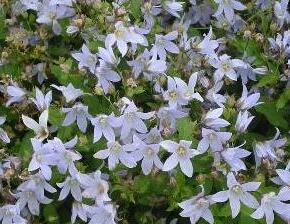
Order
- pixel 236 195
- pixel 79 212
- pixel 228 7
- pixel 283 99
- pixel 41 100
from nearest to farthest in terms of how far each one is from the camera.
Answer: pixel 236 195
pixel 79 212
pixel 41 100
pixel 283 99
pixel 228 7

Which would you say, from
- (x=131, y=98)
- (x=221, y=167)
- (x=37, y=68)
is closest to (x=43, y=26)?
(x=37, y=68)

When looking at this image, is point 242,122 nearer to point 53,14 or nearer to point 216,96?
point 216,96

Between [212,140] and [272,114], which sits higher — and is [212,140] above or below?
above

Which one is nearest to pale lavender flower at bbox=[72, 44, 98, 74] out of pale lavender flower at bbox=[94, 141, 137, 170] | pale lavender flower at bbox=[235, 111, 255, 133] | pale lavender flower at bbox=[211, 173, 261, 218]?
pale lavender flower at bbox=[94, 141, 137, 170]

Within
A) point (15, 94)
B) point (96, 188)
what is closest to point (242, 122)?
point (96, 188)

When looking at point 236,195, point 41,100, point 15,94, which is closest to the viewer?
point 236,195

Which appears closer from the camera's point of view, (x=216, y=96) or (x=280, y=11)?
(x=216, y=96)

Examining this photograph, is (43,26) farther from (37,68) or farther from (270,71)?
(270,71)

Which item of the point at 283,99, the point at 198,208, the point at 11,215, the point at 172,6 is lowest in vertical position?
the point at 11,215
